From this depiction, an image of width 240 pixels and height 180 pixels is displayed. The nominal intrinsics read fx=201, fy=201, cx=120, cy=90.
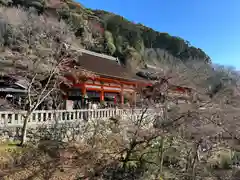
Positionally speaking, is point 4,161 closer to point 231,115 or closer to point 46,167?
point 46,167

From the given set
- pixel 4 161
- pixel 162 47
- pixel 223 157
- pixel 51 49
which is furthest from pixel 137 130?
pixel 162 47

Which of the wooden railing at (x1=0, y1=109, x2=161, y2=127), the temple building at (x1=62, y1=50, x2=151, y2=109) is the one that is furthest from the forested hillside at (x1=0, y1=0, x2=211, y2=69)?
the wooden railing at (x1=0, y1=109, x2=161, y2=127)

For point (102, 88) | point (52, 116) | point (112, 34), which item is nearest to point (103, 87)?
point (102, 88)

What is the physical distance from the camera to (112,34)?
37062 mm

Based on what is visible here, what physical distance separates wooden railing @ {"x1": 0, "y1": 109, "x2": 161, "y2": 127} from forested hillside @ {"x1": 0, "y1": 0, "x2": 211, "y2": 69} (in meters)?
12.1

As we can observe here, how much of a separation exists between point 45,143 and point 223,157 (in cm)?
1044

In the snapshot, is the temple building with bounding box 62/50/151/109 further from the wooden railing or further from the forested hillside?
the forested hillside

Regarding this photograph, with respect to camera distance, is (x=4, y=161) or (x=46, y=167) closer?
(x=4, y=161)

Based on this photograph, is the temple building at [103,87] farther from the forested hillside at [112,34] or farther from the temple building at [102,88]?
the forested hillside at [112,34]

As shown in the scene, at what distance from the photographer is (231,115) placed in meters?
9.98

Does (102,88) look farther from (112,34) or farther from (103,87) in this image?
(112,34)

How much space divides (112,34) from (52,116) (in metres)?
30.7

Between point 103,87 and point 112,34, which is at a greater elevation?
point 112,34

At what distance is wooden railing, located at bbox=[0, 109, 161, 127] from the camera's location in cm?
762
